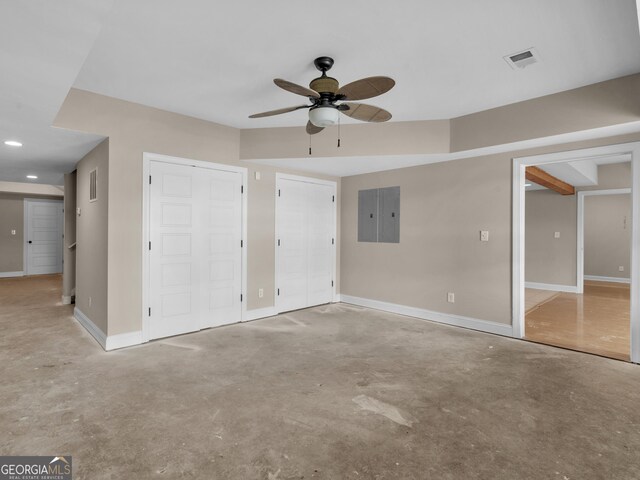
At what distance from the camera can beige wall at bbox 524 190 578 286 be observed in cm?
746

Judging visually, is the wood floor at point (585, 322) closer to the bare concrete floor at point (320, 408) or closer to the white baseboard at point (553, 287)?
the white baseboard at point (553, 287)

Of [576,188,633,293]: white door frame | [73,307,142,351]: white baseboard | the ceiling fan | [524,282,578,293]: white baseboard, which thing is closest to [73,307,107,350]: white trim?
[73,307,142,351]: white baseboard

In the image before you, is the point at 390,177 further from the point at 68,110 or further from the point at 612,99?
the point at 68,110

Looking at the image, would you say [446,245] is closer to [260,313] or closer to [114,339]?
[260,313]

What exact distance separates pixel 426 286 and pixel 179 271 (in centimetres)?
340

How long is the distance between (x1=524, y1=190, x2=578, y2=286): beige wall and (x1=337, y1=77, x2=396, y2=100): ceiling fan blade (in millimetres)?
7178

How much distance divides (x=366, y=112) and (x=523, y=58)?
1323mm

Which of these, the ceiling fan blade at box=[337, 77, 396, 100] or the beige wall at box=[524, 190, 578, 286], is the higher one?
the ceiling fan blade at box=[337, 77, 396, 100]

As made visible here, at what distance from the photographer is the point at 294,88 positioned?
2.41 meters

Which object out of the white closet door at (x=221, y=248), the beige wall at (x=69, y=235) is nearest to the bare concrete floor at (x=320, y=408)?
the white closet door at (x=221, y=248)

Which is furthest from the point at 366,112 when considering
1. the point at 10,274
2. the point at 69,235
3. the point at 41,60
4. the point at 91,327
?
the point at 10,274

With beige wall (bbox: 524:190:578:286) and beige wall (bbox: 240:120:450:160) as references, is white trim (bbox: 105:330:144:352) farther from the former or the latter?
beige wall (bbox: 524:190:578:286)

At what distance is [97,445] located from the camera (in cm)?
205

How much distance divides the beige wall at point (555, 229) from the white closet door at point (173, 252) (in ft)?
24.6
